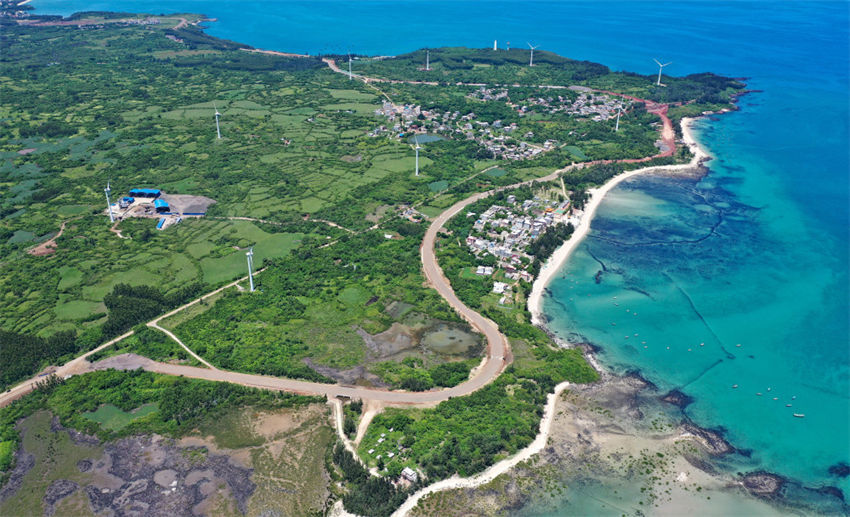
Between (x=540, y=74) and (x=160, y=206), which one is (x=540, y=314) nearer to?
(x=160, y=206)

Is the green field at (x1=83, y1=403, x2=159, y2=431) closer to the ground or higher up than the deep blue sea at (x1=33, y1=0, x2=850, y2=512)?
closer to the ground

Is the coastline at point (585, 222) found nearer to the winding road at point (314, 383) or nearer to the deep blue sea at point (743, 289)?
the deep blue sea at point (743, 289)

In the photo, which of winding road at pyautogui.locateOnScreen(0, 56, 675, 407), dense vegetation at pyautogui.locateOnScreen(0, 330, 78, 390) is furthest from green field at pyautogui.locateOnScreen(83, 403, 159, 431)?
dense vegetation at pyautogui.locateOnScreen(0, 330, 78, 390)

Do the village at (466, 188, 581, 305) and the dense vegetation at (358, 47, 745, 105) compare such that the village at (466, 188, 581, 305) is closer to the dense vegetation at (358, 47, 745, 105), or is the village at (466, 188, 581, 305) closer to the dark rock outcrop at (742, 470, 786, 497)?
the dark rock outcrop at (742, 470, 786, 497)

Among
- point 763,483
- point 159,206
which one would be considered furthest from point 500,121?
point 763,483

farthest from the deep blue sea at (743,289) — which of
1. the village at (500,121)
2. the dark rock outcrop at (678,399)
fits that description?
the village at (500,121)

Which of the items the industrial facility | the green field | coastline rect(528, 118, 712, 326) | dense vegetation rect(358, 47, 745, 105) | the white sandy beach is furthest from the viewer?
dense vegetation rect(358, 47, 745, 105)
